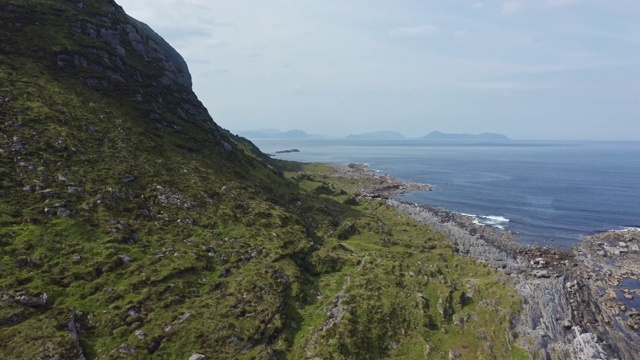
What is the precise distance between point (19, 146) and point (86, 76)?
3101cm

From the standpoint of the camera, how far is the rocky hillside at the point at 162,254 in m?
30.7

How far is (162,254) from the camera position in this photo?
40000 mm

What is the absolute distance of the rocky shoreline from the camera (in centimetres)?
4281

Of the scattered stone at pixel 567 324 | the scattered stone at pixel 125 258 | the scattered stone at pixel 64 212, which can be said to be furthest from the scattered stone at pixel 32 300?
the scattered stone at pixel 567 324

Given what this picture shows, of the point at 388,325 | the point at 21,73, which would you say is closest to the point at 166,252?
the point at 388,325

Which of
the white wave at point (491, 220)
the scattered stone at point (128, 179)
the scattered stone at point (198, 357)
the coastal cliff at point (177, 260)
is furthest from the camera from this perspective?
the white wave at point (491, 220)

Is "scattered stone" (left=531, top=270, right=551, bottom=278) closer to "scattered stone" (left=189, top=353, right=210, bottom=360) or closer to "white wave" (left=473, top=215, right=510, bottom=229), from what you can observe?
"white wave" (left=473, top=215, right=510, bottom=229)

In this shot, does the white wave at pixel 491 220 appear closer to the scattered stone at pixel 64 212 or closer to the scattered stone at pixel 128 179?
the scattered stone at pixel 128 179

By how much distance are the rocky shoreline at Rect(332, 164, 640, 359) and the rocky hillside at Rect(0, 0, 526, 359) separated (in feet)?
16.1

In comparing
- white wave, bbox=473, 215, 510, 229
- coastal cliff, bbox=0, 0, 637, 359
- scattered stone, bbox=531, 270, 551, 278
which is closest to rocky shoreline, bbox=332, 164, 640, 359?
scattered stone, bbox=531, 270, 551, 278

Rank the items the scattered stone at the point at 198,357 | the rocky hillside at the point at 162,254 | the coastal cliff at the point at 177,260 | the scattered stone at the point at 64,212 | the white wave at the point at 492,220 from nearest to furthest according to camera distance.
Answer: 1. the scattered stone at the point at 198,357
2. the rocky hillside at the point at 162,254
3. the coastal cliff at the point at 177,260
4. the scattered stone at the point at 64,212
5. the white wave at the point at 492,220

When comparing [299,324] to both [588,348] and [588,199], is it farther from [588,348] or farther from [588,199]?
[588,199]

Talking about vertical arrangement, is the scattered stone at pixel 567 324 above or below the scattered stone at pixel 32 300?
below

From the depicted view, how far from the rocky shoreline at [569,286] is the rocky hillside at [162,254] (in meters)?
4.89
